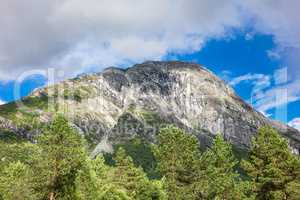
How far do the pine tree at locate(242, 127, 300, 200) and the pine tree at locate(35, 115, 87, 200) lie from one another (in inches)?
1104

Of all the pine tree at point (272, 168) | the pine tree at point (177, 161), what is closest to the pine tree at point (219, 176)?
the pine tree at point (177, 161)

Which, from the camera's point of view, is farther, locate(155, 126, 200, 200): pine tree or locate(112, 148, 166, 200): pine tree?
locate(112, 148, 166, 200): pine tree

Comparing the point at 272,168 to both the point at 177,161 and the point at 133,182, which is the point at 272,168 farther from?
the point at 133,182

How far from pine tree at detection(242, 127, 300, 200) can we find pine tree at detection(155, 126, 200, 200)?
30.4 feet

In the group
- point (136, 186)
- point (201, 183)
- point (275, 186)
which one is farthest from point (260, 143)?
point (136, 186)

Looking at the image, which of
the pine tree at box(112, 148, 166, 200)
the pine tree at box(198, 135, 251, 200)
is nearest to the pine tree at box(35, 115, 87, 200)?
the pine tree at box(198, 135, 251, 200)

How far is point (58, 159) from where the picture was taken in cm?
6581

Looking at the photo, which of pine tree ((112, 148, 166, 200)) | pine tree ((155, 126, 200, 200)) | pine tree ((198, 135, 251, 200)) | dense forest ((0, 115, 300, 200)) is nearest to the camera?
dense forest ((0, 115, 300, 200))

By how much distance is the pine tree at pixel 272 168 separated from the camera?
69.0 m

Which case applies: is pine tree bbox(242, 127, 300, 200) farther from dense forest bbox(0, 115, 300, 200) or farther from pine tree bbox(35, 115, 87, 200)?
pine tree bbox(35, 115, 87, 200)

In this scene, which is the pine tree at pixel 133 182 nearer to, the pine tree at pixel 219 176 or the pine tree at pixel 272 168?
the pine tree at pixel 219 176

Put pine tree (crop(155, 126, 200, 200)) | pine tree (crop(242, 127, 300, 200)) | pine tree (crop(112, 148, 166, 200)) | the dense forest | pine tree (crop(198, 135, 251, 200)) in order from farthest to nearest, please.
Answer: pine tree (crop(112, 148, 166, 200)) < pine tree (crop(198, 135, 251, 200)) < pine tree (crop(155, 126, 200, 200)) < pine tree (crop(242, 127, 300, 200)) < the dense forest

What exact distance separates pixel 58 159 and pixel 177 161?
68.4 feet

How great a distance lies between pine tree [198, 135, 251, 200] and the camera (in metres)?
76.5
